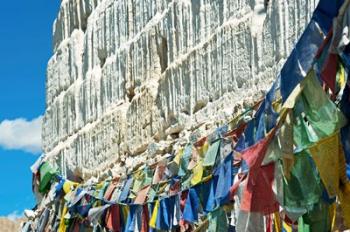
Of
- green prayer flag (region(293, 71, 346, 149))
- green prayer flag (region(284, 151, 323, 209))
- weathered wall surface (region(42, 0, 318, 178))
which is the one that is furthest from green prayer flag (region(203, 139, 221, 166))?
green prayer flag (region(293, 71, 346, 149))

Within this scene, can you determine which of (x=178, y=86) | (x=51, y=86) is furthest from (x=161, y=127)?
(x=51, y=86)

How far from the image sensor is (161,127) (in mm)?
11930

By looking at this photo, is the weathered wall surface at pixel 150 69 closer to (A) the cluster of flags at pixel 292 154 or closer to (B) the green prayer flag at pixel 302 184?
(A) the cluster of flags at pixel 292 154

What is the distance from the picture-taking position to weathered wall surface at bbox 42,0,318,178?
9641 mm

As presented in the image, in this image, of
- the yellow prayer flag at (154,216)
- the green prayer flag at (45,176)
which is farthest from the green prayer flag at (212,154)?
the green prayer flag at (45,176)

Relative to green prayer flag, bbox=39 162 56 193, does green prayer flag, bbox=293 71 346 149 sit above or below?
below

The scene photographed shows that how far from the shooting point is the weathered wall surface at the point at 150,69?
9641 millimetres

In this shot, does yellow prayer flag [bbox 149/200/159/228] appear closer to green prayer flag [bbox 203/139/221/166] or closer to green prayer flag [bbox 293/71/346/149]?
green prayer flag [bbox 203/139/221/166]

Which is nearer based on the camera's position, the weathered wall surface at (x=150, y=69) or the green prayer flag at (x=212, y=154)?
the green prayer flag at (x=212, y=154)

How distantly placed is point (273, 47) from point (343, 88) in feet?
10.2

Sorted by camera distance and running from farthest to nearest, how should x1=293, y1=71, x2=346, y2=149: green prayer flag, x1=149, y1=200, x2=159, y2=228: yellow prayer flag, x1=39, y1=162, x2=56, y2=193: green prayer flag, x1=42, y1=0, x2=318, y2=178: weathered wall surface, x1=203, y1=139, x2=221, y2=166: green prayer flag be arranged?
x1=39, y1=162, x2=56, y2=193: green prayer flag → x1=149, y1=200, x2=159, y2=228: yellow prayer flag → x1=42, y1=0, x2=318, y2=178: weathered wall surface → x1=203, y1=139, x2=221, y2=166: green prayer flag → x1=293, y1=71, x2=346, y2=149: green prayer flag

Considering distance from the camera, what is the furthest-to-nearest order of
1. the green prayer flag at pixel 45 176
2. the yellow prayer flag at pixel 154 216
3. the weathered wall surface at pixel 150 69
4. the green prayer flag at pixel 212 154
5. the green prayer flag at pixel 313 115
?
the green prayer flag at pixel 45 176 → the yellow prayer flag at pixel 154 216 → the weathered wall surface at pixel 150 69 → the green prayer flag at pixel 212 154 → the green prayer flag at pixel 313 115

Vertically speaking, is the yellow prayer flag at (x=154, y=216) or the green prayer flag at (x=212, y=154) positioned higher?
the green prayer flag at (x=212, y=154)

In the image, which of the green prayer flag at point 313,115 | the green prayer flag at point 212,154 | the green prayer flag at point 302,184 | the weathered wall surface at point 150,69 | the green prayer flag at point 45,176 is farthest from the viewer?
the green prayer flag at point 45,176
